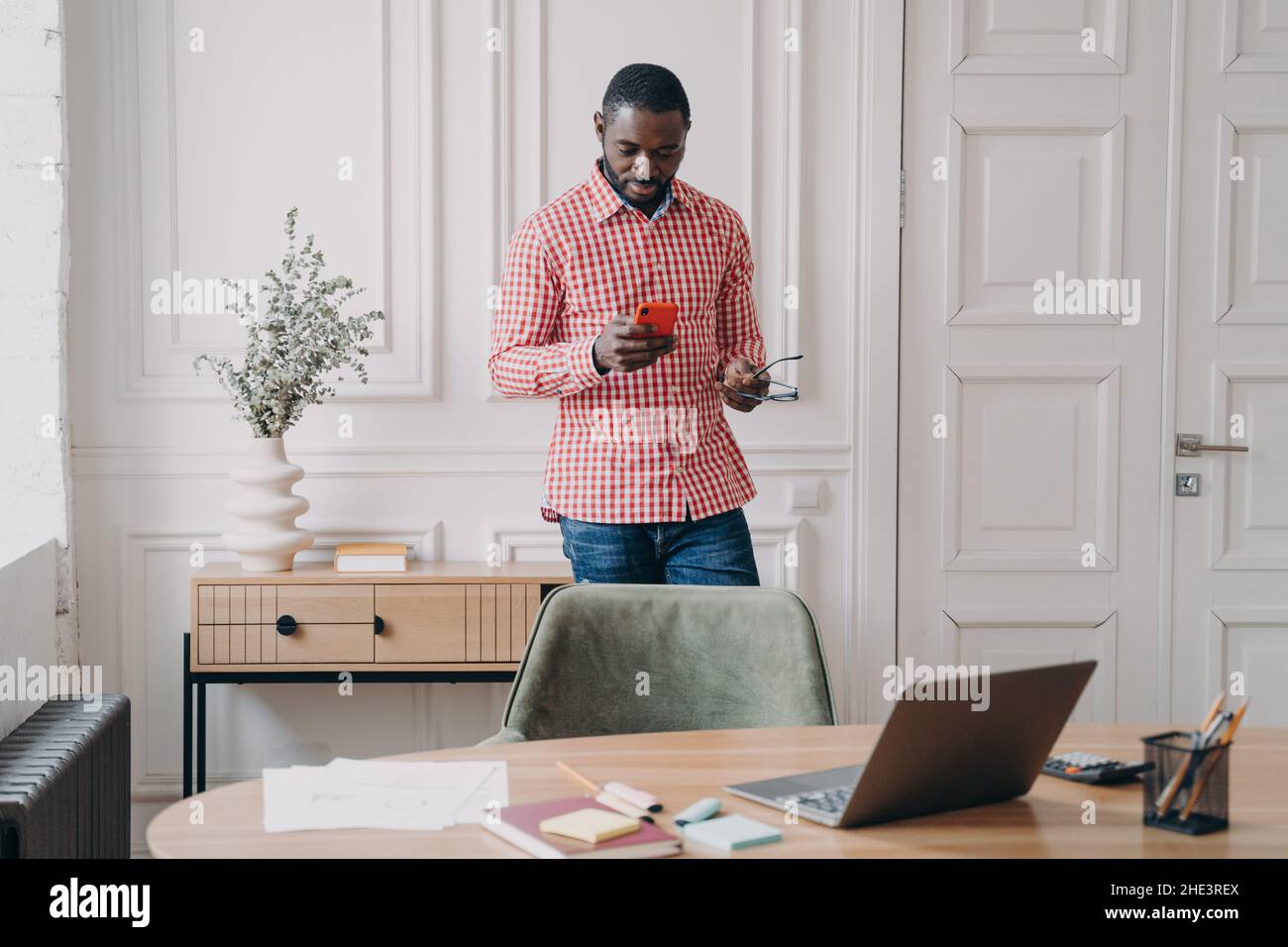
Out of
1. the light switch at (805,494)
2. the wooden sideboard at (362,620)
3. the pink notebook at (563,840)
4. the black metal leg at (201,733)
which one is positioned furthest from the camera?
the light switch at (805,494)

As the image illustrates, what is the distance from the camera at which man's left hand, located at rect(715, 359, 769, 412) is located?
2.30m

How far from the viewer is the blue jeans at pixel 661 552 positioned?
226 centimetres

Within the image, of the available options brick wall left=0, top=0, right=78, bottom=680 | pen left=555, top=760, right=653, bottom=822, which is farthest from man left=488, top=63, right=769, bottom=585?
brick wall left=0, top=0, right=78, bottom=680

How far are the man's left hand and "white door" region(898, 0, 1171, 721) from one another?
3.44 ft

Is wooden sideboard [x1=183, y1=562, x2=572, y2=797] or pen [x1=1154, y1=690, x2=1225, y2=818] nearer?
pen [x1=1154, y1=690, x2=1225, y2=818]

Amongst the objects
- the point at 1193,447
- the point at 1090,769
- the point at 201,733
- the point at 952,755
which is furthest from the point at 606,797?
the point at 1193,447

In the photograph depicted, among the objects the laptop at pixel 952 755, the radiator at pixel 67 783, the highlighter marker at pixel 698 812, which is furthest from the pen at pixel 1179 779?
the radiator at pixel 67 783

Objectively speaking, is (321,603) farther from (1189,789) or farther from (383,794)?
(1189,789)

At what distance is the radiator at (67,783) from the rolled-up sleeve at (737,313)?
55.7 inches

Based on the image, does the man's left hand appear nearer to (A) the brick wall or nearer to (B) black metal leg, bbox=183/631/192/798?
(B) black metal leg, bbox=183/631/192/798

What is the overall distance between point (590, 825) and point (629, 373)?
1.29 metres

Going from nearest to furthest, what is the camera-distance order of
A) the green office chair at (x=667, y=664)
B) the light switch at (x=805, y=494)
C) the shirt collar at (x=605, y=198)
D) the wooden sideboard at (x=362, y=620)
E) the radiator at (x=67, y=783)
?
the green office chair at (x=667, y=664)
the radiator at (x=67, y=783)
the shirt collar at (x=605, y=198)
the wooden sideboard at (x=362, y=620)
the light switch at (x=805, y=494)

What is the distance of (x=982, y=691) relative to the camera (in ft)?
3.67

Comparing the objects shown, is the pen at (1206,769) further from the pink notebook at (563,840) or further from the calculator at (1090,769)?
the pink notebook at (563,840)
